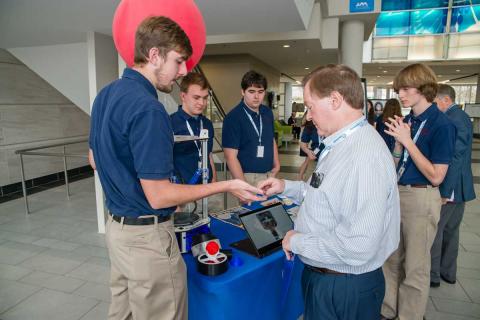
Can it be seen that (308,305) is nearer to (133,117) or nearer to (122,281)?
(122,281)

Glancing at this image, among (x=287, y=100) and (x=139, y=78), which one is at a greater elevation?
(x=287, y=100)

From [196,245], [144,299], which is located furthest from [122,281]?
[196,245]

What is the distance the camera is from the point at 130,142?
103cm

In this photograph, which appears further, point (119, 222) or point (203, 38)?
point (203, 38)

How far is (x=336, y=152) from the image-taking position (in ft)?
3.57

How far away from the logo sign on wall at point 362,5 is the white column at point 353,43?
66 centimetres

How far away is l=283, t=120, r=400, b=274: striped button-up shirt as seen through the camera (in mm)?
1000

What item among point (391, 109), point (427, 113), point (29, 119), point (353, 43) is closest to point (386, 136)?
point (391, 109)

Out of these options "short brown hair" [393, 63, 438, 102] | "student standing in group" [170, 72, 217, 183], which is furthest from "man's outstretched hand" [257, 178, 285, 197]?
"short brown hair" [393, 63, 438, 102]

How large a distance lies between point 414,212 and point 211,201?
11.0 ft

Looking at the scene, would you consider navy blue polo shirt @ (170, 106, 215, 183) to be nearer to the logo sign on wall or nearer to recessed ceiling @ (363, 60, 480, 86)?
the logo sign on wall

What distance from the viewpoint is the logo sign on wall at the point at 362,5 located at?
6195mm

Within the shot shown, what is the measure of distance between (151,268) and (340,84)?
898mm

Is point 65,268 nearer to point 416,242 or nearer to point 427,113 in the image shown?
point 416,242
